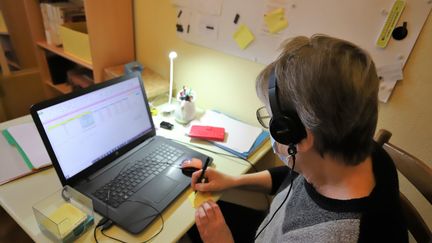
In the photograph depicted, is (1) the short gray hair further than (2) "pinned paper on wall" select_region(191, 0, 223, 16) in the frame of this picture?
No

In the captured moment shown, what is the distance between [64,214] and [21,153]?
15.9 inches

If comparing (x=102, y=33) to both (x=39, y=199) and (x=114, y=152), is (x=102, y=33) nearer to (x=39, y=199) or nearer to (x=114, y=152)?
(x=114, y=152)

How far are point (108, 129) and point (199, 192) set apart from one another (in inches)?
15.4

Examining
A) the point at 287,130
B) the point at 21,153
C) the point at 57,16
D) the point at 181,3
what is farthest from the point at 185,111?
the point at 57,16

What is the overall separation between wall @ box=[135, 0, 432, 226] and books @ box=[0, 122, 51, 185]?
0.78m

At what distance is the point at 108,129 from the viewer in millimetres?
960

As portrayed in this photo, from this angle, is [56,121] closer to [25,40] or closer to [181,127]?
[181,127]

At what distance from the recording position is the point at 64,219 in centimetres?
73

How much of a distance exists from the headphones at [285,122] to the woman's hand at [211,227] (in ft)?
1.22

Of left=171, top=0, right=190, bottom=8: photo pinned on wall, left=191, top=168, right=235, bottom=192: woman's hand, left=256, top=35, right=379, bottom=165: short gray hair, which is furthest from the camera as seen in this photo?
left=171, top=0, right=190, bottom=8: photo pinned on wall

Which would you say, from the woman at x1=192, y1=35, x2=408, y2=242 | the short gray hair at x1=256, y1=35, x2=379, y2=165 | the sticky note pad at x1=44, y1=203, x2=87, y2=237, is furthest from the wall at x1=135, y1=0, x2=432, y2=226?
the sticky note pad at x1=44, y1=203, x2=87, y2=237

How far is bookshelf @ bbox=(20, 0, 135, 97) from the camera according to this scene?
1.43m

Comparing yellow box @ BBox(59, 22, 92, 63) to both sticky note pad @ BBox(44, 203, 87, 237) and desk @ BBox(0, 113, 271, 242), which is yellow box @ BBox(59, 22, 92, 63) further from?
sticky note pad @ BBox(44, 203, 87, 237)

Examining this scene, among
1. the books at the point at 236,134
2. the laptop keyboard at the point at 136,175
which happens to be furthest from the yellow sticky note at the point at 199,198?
the books at the point at 236,134
